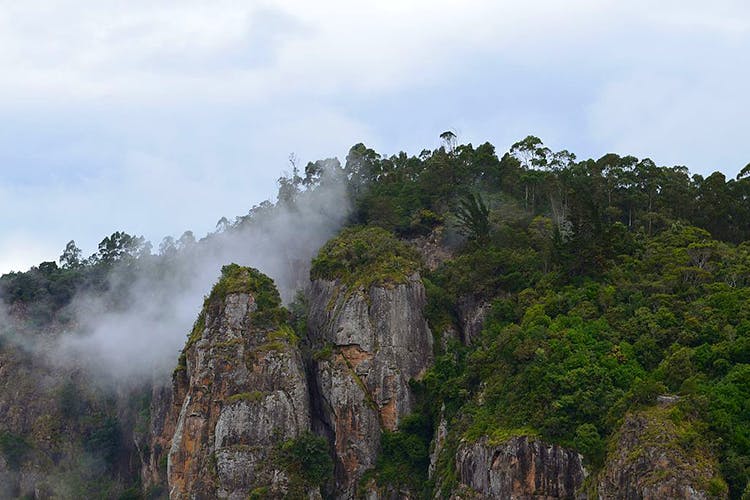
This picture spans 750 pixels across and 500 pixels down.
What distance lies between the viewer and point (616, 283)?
172 feet

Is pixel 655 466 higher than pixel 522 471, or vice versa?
pixel 655 466

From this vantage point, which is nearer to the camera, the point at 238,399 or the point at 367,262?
the point at 238,399

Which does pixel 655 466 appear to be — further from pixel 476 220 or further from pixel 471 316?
pixel 476 220

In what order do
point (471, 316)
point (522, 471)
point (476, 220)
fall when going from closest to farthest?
point (522, 471) → point (471, 316) → point (476, 220)

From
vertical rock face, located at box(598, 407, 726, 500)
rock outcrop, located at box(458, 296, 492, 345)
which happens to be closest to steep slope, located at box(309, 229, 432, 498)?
rock outcrop, located at box(458, 296, 492, 345)

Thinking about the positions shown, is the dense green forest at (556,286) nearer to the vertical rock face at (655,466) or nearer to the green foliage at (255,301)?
the vertical rock face at (655,466)

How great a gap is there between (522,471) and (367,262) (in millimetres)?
21740

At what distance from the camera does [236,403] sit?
53.7 meters

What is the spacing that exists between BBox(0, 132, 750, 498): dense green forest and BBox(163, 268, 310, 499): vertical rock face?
6.57m

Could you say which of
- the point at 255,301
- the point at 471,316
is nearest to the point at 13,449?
the point at 255,301

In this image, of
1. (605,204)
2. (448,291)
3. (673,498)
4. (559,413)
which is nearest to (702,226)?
(605,204)

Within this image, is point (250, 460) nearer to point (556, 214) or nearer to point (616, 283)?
point (616, 283)

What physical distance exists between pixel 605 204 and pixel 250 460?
1321 inches

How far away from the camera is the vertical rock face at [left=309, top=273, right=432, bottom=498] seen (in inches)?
2147
